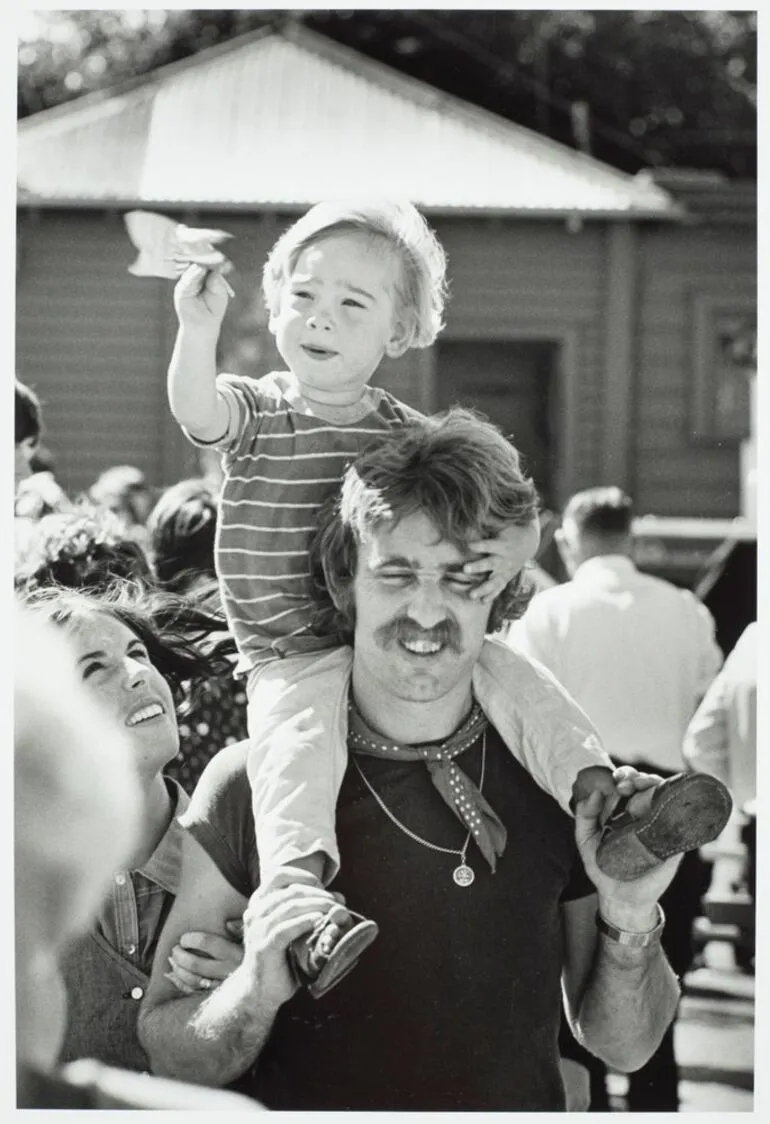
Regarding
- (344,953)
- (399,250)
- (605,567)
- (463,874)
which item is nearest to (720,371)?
(605,567)

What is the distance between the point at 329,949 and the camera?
6.20 ft

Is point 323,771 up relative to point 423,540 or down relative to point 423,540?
down

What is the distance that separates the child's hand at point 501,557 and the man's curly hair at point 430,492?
0.04ft

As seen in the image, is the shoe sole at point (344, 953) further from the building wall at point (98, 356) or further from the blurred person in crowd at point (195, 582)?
the building wall at point (98, 356)

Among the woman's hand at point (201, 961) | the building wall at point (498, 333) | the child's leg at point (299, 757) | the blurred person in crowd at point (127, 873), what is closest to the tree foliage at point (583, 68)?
the building wall at point (498, 333)

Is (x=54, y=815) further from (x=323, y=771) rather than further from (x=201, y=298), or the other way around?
(x=201, y=298)

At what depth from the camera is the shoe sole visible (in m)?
1.87

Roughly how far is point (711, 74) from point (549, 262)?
10.6m

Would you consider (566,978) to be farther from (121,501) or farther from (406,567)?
(121,501)

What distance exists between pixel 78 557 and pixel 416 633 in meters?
0.73

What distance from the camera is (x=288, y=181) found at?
6.50m

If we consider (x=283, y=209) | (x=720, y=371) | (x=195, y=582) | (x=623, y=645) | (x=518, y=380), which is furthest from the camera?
(x=720, y=371)

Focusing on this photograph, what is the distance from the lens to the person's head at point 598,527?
4.15m
